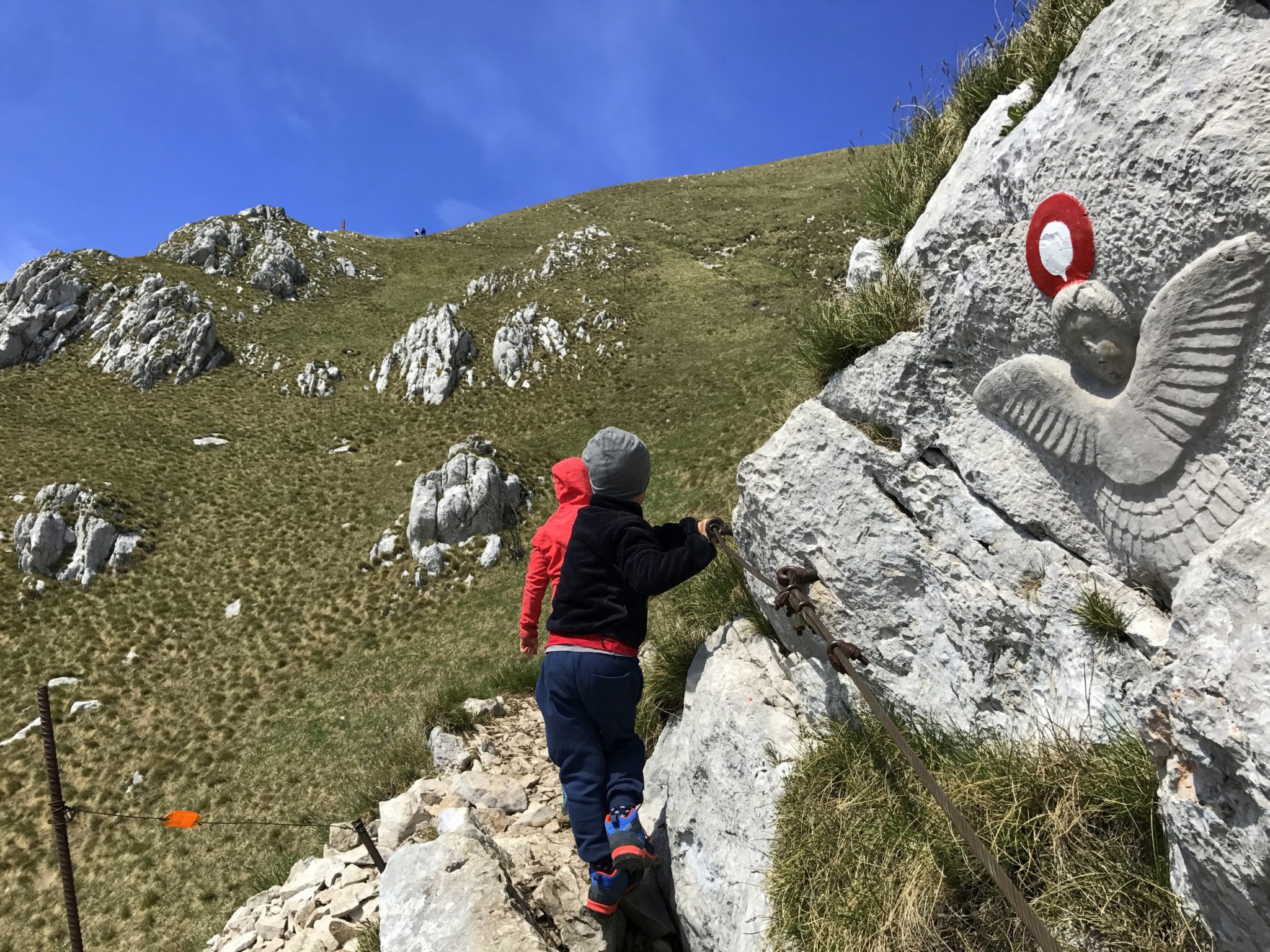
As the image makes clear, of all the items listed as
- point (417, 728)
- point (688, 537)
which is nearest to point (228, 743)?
point (417, 728)

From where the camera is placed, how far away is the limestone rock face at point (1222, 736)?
2.06 m

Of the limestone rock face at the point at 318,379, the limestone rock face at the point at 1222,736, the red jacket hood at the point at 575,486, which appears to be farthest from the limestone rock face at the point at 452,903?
the limestone rock face at the point at 318,379

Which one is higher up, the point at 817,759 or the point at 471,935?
the point at 817,759

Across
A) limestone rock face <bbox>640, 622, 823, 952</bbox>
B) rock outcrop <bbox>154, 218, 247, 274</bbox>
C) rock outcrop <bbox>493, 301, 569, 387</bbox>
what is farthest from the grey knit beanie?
rock outcrop <bbox>154, 218, 247, 274</bbox>

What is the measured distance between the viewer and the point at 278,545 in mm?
24359

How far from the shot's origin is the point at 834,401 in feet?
15.7

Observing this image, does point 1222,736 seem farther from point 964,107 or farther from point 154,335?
point 154,335

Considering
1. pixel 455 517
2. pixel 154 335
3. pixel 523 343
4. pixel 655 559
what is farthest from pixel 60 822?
pixel 154 335

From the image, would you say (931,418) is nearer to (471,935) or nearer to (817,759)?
(817,759)

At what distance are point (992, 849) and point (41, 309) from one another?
5912cm

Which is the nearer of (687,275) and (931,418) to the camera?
(931,418)

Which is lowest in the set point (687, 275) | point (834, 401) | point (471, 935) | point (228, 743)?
point (228, 743)

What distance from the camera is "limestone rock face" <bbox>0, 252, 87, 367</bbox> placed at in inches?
1606

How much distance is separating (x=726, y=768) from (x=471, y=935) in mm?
1943
